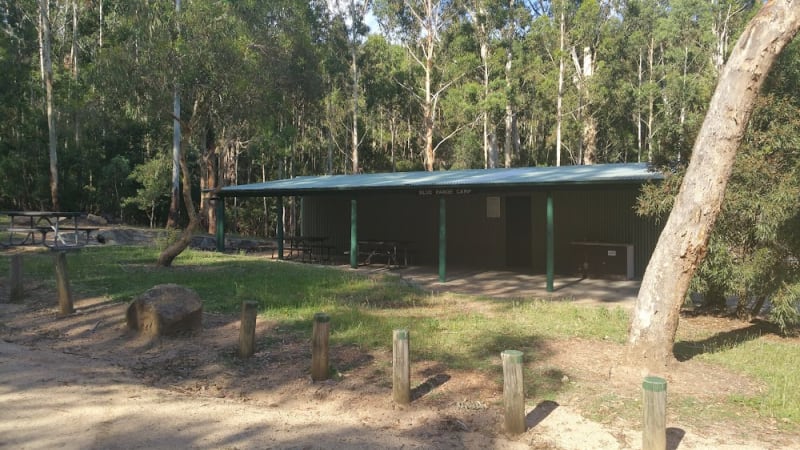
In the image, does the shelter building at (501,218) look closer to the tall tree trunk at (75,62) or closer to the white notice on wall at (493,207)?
the white notice on wall at (493,207)

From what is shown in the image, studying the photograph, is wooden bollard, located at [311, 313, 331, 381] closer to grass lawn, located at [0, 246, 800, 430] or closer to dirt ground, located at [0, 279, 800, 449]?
dirt ground, located at [0, 279, 800, 449]

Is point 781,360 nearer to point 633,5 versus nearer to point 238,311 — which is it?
point 238,311

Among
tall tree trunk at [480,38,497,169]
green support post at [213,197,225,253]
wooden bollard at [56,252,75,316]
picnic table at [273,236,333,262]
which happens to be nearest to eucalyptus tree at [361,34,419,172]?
tall tree trunk at [480,38,497,169]

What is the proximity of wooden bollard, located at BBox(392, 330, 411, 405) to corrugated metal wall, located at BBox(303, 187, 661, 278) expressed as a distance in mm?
8368

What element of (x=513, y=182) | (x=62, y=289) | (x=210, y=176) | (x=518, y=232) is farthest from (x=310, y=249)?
(x=210, y=176)

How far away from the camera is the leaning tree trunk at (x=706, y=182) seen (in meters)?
6.03

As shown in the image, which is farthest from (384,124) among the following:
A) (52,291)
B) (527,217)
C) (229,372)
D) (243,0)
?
(229,372)

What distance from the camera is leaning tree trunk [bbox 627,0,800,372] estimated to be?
6.03 metres

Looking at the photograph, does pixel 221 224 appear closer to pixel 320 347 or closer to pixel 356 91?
pixel 320 347

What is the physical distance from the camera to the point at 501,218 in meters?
16.4

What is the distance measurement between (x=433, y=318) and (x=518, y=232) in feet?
26.6

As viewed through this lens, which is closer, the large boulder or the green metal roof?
the large boulder

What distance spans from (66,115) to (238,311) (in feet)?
87.5

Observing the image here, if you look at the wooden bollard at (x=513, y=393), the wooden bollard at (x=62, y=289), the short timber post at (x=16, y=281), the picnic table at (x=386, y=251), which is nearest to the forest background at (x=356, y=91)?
the picnic table at (x=386, y=251)
